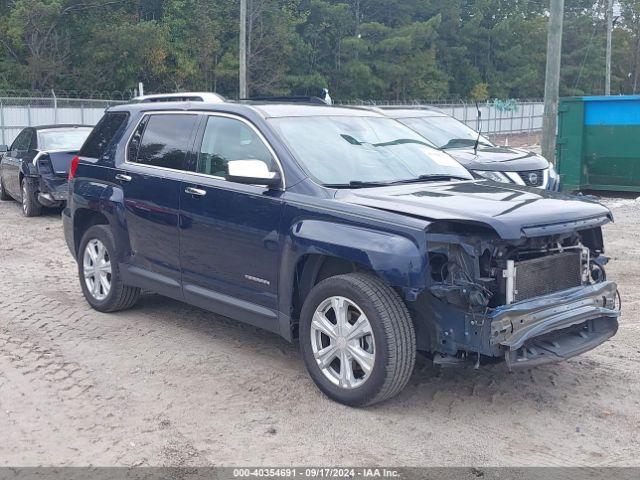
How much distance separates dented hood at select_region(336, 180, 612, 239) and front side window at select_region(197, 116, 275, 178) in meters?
0.90

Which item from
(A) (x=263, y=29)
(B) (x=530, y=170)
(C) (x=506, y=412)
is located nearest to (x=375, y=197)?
(C) (x=506, y=412)

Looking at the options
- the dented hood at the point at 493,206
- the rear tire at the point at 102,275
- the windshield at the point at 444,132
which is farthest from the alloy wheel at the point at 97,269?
the windshield at the point at 444,132

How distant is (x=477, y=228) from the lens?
4801mm

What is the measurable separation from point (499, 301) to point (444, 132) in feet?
25.6

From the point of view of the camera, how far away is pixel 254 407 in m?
5.13

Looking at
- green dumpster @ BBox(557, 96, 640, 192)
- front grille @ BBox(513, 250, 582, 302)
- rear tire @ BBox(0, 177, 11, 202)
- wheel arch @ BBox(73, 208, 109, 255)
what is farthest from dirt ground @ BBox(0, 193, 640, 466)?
green dumpster @ BBox(557, 96, 640, 192)

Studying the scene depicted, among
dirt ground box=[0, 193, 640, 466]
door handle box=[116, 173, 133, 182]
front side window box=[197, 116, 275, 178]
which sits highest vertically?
front side window box=[197, 116, 275, 178]

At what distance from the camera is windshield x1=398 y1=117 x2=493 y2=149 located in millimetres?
12008

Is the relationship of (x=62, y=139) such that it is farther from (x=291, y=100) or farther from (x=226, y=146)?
(x=226, y=146)

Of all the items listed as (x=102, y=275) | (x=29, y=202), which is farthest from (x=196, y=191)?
(x=29, y=202)

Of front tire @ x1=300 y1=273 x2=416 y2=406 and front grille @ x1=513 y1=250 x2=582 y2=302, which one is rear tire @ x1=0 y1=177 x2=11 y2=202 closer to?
front tire @ x1=300 y1=273 x2=416 y2=406

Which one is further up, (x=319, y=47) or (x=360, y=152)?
(x=319, y=47)

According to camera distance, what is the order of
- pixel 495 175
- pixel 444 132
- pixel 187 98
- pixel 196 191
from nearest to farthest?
pixel 196 191
pixel 187 98
pixel 495 175
pixel 444 132

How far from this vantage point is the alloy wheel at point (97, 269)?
726 centimetres
